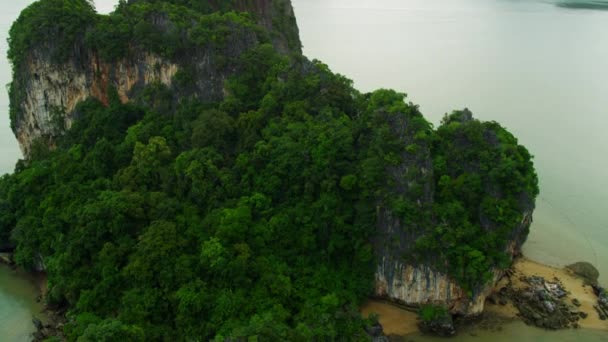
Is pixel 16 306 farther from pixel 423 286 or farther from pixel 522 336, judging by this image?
pixel 522 336

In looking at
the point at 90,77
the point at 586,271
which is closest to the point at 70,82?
the point at 90,77

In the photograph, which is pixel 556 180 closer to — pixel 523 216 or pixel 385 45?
pixel 523 216

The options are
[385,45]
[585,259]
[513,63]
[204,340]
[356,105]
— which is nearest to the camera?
[204,340]

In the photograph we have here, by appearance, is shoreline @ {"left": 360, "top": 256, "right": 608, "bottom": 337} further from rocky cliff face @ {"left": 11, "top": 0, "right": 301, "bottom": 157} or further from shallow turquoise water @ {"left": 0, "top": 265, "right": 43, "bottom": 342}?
shallow turquoise water @ {"left": 0, "top": 265, "right": 43, "bottom": 342}

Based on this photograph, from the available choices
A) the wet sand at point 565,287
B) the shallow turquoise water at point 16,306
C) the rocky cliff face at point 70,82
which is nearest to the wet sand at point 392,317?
the wet sand at point 565,287

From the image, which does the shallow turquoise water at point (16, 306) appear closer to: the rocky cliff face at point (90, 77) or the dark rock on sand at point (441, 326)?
the rocky cliff face at point (90, 77)

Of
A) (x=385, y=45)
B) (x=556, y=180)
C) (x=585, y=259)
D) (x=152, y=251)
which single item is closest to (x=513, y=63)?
(x=385, y=45)

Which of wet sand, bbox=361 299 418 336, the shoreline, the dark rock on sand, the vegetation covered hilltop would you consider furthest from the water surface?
wet sand, bbox=361 299 418 336
